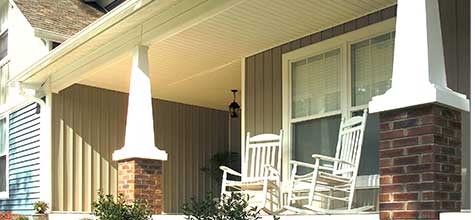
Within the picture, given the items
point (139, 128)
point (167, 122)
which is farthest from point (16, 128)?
point (139, 128)

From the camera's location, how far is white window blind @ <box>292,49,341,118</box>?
619cm

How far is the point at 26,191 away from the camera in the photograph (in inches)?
368

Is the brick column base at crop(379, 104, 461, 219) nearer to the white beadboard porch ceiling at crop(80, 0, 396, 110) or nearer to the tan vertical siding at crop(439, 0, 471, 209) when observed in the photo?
the tan vertical siding at crop(439, 0, 471, 209)

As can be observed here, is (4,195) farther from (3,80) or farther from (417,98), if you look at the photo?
(417,98)

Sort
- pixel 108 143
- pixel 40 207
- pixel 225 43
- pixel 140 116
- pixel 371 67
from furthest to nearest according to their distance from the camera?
pixel 108 143 < pixel 40 207 < pixel 225 43 < pixel 140 116 < pixel 371 67

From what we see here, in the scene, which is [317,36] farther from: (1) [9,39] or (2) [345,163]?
(1) [9,39]

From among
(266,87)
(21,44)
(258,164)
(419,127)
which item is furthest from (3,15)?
(419,127)

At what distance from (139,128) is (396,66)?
3.35 meters

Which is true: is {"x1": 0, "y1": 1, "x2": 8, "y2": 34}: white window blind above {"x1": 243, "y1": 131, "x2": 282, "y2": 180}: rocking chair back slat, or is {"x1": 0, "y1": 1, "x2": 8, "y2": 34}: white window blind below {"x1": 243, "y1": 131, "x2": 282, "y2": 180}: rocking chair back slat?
above

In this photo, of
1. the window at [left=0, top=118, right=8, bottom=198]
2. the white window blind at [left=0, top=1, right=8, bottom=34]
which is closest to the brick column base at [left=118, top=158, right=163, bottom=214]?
the window at [left=0, top=118, right=8, bottom=198]

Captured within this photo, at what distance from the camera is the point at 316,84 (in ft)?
21.0

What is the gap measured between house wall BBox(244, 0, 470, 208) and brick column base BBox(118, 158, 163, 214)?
1.39m

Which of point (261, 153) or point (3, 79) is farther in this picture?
point (3, 79)

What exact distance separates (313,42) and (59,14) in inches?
206
